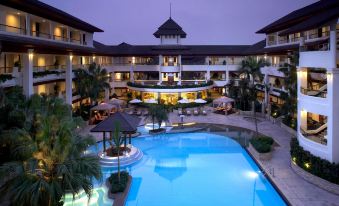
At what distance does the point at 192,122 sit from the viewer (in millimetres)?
38031

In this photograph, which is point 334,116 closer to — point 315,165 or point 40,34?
point 315,165

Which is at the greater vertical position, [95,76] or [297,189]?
[95,76]

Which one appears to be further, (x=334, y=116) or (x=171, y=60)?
(x=171, y=60)

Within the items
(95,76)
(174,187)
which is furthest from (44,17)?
(174,187)

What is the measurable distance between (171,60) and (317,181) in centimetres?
4070

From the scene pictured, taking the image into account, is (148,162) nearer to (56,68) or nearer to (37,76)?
(37,76)

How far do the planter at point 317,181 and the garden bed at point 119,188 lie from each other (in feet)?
34.5

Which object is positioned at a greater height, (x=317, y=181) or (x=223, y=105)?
(x=223, y=105)

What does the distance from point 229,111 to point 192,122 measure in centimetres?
749

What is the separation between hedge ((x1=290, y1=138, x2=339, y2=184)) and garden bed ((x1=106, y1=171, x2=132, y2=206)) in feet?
35.0

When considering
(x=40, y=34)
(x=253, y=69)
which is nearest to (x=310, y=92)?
(x=253, y=69)

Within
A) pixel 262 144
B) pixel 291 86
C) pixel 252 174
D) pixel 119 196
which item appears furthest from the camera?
pixel 291 86

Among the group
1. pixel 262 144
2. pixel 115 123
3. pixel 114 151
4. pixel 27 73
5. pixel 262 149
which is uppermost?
pixel 27 73

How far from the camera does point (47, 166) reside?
37.0 ft
